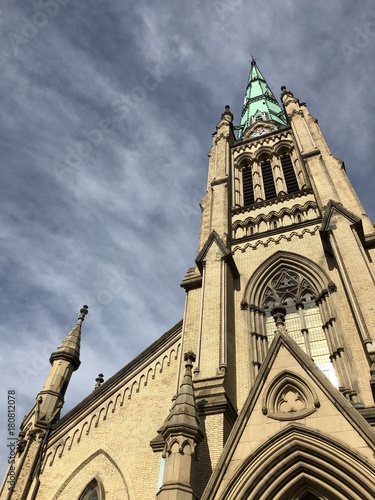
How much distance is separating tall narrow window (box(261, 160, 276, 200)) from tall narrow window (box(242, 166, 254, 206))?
0.65 m

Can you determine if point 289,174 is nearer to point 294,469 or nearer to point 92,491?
point 294,469

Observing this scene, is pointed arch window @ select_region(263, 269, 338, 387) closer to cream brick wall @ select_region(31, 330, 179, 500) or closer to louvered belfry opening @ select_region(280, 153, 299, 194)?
cream brick wall @ select_region(31, 330, 179, 500)

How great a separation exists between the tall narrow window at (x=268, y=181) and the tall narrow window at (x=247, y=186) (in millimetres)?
649

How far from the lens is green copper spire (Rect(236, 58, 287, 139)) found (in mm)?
30016

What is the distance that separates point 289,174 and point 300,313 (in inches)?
368

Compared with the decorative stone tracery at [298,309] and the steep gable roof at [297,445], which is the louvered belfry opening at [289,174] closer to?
the decorative stone tracery at [298,309]

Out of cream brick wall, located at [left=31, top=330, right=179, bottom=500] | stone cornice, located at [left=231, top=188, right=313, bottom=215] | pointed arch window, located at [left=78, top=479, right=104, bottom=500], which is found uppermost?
stone cornice, located at [left=231, top=188, right=313, bottom=215]

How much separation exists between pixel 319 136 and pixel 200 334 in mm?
12628

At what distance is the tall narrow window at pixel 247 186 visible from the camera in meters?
19.3

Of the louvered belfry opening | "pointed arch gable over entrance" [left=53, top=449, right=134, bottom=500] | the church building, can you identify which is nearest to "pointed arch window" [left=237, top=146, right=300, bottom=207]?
the louvered belfry opening

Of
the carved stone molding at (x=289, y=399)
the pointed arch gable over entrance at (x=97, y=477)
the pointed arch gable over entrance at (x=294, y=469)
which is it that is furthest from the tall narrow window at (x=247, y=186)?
the pointed arch gable over entrance at (x=294, y=469)

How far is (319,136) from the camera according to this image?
19500mm

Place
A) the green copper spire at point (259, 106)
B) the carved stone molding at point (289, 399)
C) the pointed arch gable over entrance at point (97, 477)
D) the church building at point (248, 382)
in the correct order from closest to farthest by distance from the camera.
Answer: the church building at point (248, 382) → the carved stone molding at point (289, 399) → the pointed arch gable over entrance at point (97, 477) → the green copper spire at point (259, 106)

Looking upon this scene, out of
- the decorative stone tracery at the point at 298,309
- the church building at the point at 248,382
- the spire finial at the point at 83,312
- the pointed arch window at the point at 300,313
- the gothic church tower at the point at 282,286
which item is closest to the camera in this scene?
the church building at the point at 248,382
